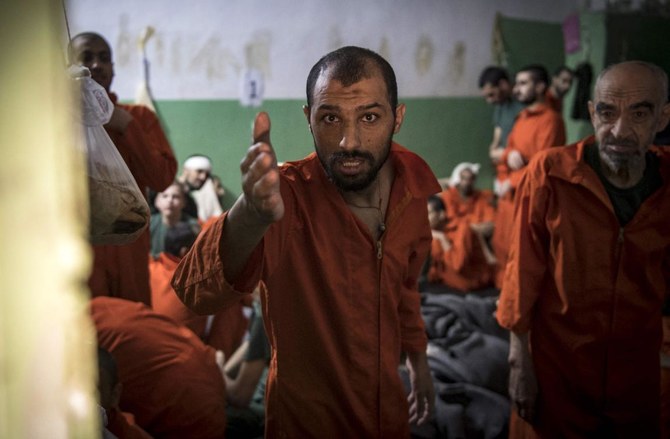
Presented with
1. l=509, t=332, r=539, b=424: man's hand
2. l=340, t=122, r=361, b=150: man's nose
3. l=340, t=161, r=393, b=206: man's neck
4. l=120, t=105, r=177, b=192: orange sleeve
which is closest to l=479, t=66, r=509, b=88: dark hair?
l=120, t=105, r=177, b=192: orange sleeve

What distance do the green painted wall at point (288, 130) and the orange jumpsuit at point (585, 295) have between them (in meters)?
1.01

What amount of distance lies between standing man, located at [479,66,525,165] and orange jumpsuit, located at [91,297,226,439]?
3.99 m

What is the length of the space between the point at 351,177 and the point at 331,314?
1.11 feet

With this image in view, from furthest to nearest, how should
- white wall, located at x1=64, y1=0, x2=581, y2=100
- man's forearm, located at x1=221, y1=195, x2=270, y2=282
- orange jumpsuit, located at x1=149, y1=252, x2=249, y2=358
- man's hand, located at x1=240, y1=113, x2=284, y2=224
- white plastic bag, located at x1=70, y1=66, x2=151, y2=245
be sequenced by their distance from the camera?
white wall, located at x1=64, y1=0, x2=581, y2=100, orange jumpsuit, located at x1=149, y1=252, x2=249, y2=358, man's forearm, located at x1=221, y1=195, x2=270, y2=282, man's hand, located at x1=240, y1=113, x2=284, y2=224, white plastic bag, located at x1=70, y1=66, x2=151, y2=245

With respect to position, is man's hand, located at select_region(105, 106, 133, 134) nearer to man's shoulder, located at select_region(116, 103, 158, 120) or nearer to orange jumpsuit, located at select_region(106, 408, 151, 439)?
man's shoulder, located at select_region(116, 103, 158, 120)

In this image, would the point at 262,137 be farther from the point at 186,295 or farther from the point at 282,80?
the point at 282,80

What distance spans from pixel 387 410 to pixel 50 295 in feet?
3.84

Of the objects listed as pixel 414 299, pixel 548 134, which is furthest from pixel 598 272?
pixel 548 134

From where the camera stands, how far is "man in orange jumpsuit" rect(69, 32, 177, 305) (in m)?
1.91

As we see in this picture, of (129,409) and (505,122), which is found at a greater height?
(505,122)

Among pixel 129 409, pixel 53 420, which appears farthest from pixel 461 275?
pixel 53 420

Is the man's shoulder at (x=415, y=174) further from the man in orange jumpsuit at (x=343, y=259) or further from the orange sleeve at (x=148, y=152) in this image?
the orange sleeve at (x=148, y=152)

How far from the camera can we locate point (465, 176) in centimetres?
568

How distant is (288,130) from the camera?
239cm
